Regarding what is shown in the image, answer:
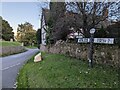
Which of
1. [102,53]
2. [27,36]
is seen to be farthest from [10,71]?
[27,36]

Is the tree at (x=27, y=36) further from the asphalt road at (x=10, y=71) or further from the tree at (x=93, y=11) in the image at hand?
the tree at (x=93, y=11)

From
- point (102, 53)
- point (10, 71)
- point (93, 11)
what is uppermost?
point (93, 11)

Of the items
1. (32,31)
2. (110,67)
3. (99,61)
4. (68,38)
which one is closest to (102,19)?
(99,61)

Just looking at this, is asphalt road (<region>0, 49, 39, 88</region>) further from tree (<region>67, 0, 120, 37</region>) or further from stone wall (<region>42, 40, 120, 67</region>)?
tree (<region>67, 0, 120, 37</region>)

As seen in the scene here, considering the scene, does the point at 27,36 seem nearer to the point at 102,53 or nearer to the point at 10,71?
the point at 10,71

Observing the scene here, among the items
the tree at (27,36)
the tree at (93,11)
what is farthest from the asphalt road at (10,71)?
the tree at (27,36)

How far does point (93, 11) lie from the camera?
1672cm

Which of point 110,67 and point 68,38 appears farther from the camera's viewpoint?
point 68,38

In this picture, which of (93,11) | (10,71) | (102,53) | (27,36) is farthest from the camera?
(27,36)

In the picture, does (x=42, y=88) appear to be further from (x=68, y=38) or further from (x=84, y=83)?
(x=68, y=38)

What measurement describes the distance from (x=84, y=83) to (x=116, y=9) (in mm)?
8954

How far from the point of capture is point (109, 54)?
12805mm

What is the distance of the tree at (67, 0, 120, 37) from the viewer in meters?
16.4

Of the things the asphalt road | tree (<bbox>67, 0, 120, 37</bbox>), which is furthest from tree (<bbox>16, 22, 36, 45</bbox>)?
tree (<bbox>67, 0, 120, 37</bbox>)
